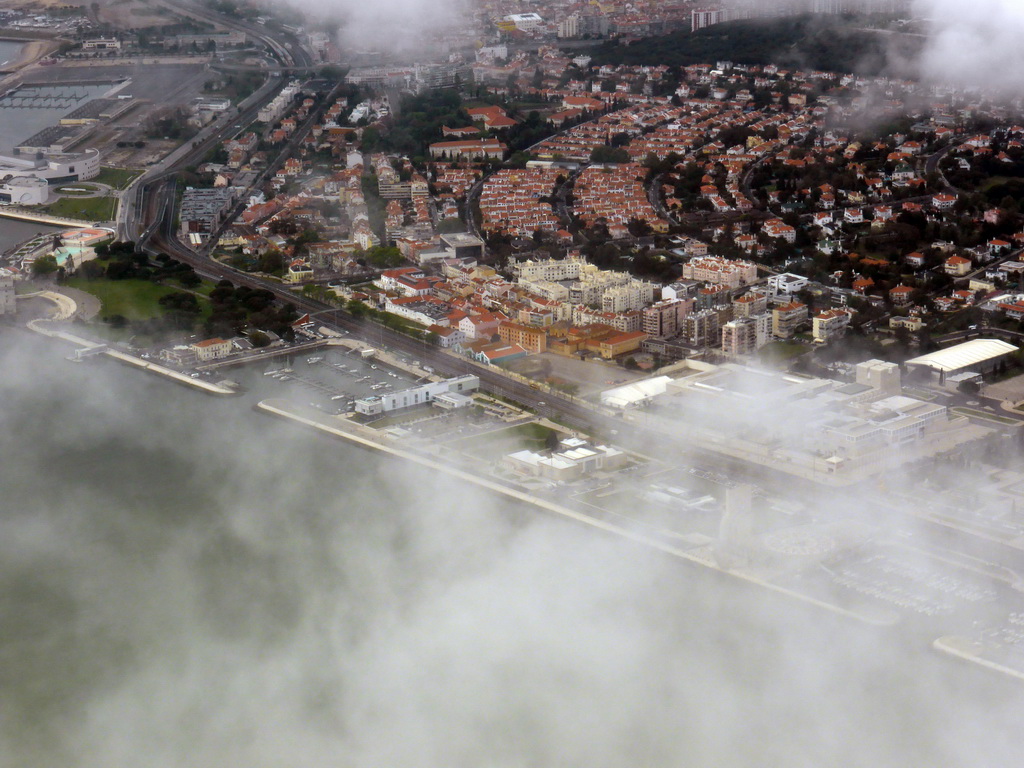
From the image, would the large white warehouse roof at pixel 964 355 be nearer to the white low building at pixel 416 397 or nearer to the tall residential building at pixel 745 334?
the tall residential building at pixel 745 334

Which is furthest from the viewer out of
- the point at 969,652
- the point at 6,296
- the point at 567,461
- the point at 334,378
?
the point at 6,296

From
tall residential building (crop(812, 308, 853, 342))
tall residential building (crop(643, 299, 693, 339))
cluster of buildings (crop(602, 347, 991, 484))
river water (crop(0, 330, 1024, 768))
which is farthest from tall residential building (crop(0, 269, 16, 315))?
tall residential building (crop(812, 308, 853, 342))

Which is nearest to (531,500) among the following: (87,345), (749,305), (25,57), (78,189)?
(749,305)

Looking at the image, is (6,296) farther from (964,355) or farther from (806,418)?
(964,355)

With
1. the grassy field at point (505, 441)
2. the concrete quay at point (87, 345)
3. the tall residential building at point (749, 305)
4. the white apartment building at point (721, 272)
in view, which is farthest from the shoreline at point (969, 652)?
the white apartment building at point (721, 272)

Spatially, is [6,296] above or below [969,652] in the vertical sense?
above

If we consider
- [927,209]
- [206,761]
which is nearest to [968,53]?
[927,209]
